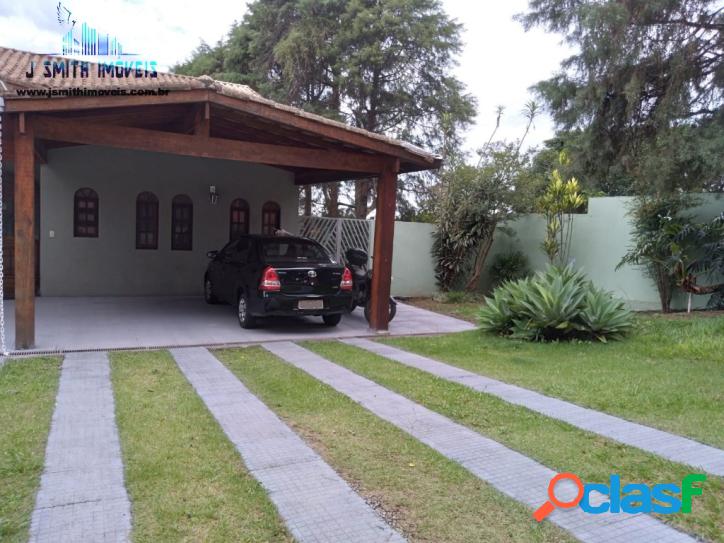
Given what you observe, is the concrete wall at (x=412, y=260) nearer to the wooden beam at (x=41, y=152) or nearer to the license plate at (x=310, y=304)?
the license plate at (x=310, y=304)

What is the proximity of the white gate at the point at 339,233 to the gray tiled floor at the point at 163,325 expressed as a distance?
8.26 feet

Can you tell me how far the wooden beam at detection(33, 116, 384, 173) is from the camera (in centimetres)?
708

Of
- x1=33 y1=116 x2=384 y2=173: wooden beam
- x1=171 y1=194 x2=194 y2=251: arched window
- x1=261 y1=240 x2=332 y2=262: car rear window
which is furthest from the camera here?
x1=171 y1=194 x2=194 y2=251: arched window

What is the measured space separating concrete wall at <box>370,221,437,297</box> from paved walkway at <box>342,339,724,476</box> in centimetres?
718

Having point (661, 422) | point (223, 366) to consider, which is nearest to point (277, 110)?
point (223, 366)

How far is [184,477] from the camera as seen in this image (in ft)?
12.0

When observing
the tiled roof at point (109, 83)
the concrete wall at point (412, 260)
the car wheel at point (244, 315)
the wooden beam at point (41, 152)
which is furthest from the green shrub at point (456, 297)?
the wooden beam at point (41, 152)

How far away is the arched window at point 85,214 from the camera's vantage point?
12078 mm

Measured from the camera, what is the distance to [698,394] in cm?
561

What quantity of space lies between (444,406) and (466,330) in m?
4.94

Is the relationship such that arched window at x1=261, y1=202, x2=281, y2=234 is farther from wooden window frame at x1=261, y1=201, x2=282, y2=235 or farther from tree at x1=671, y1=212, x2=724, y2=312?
tree at x1=671, y1=212, x2=724, y2=312

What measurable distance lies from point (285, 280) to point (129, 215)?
18.7 feet

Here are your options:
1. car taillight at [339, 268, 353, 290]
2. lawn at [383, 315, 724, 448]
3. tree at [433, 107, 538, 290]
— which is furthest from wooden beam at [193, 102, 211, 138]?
tree at [433, 107, 538, 290]

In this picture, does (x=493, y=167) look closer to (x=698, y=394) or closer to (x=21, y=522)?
(x=698, y=394)
